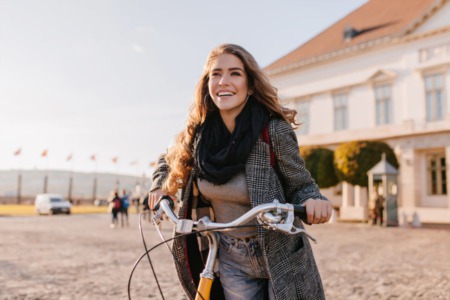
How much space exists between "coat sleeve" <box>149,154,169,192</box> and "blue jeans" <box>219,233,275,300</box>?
466 mm

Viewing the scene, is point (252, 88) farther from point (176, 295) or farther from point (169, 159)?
point (176, 295)

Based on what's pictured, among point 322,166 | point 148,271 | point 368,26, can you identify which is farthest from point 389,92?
point 148,271

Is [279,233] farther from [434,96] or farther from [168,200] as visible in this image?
[434,96]

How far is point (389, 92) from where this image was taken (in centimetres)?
2894

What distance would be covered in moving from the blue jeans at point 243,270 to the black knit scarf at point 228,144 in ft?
1.09

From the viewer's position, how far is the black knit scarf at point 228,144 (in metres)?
2.22

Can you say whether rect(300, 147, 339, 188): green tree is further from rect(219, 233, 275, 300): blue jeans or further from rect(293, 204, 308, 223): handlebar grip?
rect(293, 204, 308, 223): handlebar grip

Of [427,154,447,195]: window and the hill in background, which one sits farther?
the hill in background

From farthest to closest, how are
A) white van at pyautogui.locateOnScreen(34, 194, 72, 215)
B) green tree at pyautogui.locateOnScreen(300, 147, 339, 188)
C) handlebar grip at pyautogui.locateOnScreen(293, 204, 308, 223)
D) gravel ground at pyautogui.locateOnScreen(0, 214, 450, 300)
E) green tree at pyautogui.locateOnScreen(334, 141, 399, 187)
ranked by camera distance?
white van at pyautogui.locateOnScreen(34, 194, 72, 215), green tree at pyautogui.locateOnScreen(300, 147, 339, 188), green tree at pyautogui.locateOnScreen(334, 141, 399, 187), gravel ground at pyautogui.locateOnScreen(0, 214, 450, 300), handlebar grip at pyautogui.locateOnScreen(293, 204, 308, 223)

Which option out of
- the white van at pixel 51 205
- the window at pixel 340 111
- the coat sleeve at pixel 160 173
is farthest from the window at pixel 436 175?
the white van at pixel 51 205

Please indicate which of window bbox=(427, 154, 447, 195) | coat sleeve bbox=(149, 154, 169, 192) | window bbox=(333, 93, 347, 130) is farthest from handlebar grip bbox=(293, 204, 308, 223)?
window bbox=(333, 93, 347, 130)

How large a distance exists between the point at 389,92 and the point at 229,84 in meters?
28.7

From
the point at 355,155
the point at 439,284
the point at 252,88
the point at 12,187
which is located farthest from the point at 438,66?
the point at 12,187

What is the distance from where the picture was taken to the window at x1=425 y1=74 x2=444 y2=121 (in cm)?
2638
